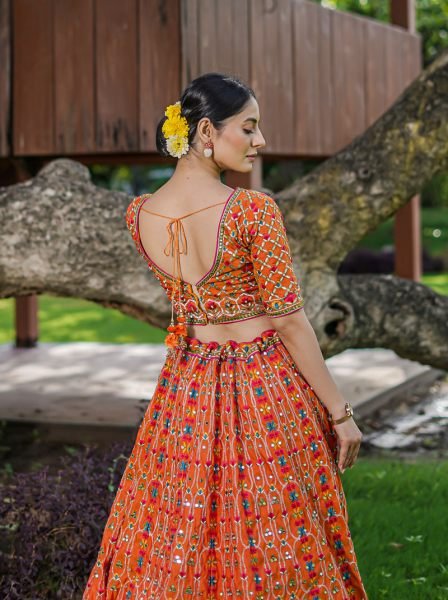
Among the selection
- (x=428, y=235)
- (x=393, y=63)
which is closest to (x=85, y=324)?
(x=393, y=63)

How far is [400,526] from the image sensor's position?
4.87 meters

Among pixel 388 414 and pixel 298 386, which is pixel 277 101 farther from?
pixel 298 386

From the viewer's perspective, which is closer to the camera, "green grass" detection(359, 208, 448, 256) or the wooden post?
the wooden post

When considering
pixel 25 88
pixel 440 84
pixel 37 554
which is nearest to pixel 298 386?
pixel 37 554

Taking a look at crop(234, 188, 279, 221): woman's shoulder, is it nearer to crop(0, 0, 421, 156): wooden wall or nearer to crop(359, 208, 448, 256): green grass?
crop(0, 0, 421, 156): wooden wall

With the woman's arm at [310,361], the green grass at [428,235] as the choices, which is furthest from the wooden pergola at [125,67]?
the green grass at [428,235]

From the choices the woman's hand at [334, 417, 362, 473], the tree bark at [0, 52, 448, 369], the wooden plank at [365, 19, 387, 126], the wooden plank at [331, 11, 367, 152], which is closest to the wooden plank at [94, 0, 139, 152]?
the tree bark at [0, 52, 448, 369]

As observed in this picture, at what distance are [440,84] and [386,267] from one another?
39.4ft

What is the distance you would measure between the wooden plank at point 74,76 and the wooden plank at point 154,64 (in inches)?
15.0

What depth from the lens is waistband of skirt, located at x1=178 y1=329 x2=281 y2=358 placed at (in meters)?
2.92

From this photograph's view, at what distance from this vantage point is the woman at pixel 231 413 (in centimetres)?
279

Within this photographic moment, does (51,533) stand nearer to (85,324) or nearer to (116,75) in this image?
(116,75)

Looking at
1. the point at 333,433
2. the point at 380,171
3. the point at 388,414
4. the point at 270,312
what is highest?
the point at 380,171

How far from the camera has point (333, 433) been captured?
9.80 feet
